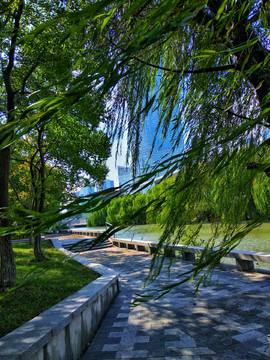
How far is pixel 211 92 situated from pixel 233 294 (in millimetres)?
4157

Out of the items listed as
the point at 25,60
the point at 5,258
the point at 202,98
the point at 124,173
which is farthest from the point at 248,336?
the point at 25,60

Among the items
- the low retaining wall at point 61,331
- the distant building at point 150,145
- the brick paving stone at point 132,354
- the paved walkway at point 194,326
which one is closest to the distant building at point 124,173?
the distant building at point 150,145

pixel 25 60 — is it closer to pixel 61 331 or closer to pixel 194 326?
pixel 61 331

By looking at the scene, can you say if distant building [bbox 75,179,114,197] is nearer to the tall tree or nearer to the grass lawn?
the grass lawn

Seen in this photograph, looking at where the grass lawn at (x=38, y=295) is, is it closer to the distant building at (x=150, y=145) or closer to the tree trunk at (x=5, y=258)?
the tree trunk at (x=5, y=258)

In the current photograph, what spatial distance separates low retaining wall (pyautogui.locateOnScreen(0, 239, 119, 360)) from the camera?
235cm

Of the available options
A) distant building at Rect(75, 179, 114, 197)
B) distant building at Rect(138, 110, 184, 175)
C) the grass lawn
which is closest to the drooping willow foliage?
distant building at Rect(138, 110, 184, 175)

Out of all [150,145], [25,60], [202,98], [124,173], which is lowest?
[124,173]

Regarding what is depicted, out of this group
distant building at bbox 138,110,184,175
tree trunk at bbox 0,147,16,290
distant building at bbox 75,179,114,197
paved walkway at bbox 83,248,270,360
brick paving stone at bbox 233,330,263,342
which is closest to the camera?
distant building at bbox 75,179,114,197

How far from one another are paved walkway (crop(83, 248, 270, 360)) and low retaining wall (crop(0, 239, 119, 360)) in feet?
0.71

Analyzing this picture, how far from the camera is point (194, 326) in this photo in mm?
3746

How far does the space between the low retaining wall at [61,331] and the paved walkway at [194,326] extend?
218 millimetres

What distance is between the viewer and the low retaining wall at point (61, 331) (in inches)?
92.4

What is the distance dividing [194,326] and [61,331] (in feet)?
6.07
